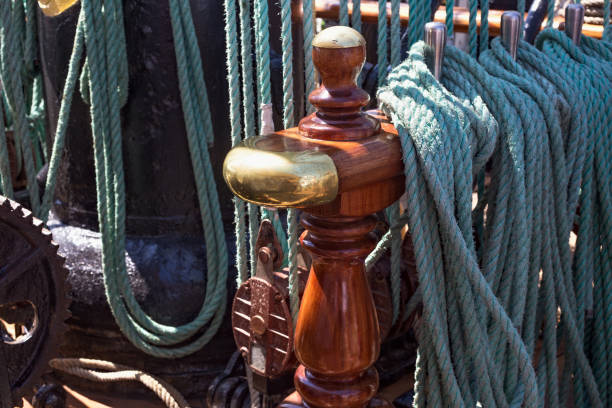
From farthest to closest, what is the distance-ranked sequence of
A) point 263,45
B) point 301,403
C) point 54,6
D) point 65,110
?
1. point 65,110
2. point 54,6
3. point 263,45
4. point 301,403

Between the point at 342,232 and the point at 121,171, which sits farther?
the point at 121,171

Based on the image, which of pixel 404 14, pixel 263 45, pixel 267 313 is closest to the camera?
pixel 263 45

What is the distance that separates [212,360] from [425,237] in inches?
44.0

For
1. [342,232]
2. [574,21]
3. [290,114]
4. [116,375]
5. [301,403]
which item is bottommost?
[116,375]

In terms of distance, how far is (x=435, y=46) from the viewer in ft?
4.74

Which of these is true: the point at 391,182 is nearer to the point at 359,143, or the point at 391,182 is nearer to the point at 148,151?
the point at 359,143

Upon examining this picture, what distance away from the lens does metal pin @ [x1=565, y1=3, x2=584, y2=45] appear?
5.88 feet

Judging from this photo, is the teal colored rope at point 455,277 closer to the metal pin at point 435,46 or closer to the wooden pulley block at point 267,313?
the metal pin at point 435,46

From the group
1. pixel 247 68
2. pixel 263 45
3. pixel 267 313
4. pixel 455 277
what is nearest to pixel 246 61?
pixel 247 68

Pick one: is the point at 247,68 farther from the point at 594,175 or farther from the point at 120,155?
the point at 594,175

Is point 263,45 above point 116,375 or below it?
above

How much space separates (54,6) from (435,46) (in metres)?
1.03

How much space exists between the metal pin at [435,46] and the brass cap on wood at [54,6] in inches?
38.3

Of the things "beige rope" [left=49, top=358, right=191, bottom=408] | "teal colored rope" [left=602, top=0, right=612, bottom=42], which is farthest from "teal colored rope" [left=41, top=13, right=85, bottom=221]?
"teal colored rope" [left=602, top=0, right=612, bottom=42]
